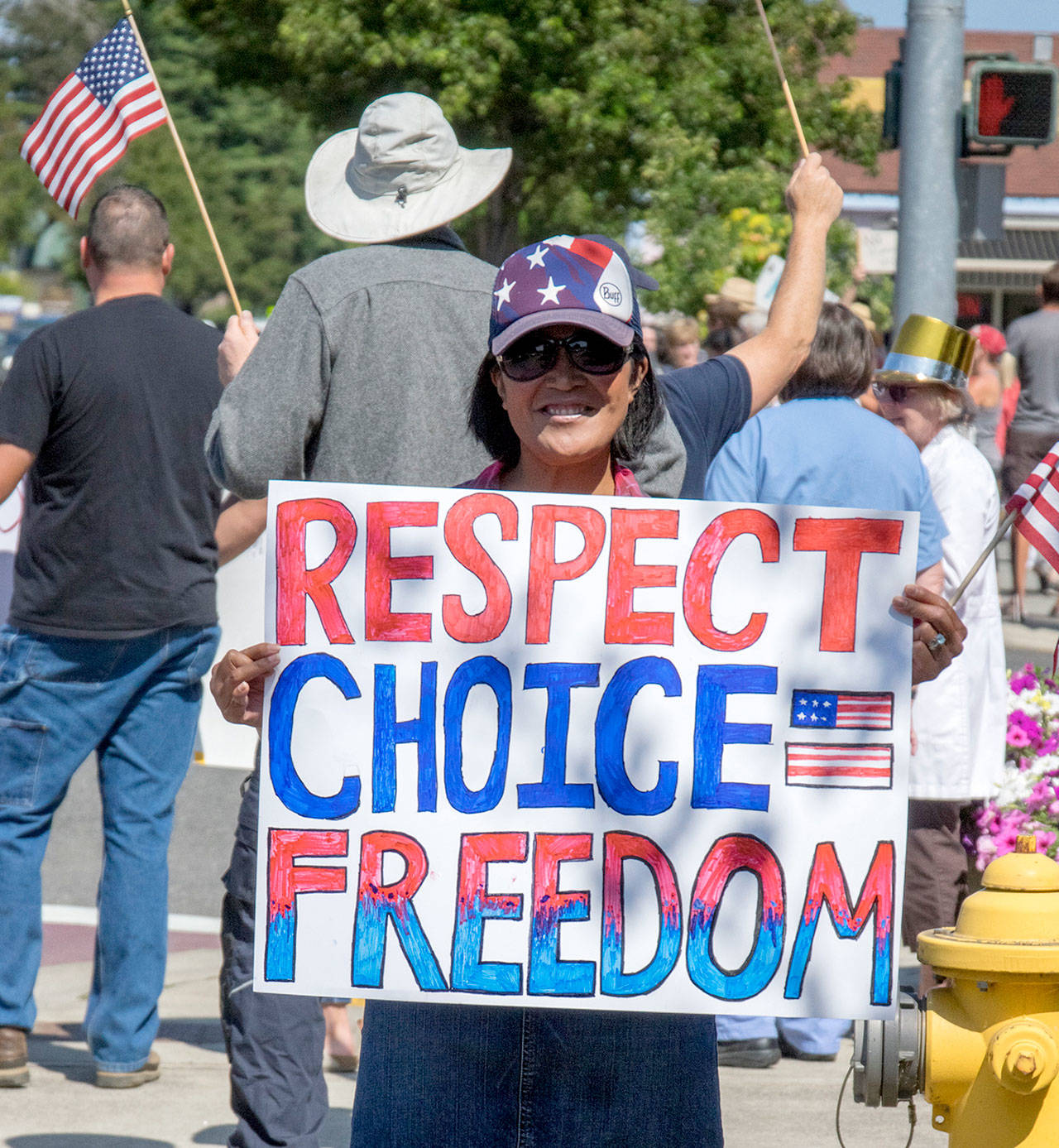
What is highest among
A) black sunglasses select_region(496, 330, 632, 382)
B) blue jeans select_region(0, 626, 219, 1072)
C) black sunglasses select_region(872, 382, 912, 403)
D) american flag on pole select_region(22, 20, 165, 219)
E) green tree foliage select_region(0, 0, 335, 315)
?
green tree foliage select_region(0, 0, 335, 315)

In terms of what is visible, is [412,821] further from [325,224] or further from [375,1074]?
[325,224]

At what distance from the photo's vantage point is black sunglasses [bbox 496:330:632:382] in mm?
2395

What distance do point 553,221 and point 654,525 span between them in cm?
2982

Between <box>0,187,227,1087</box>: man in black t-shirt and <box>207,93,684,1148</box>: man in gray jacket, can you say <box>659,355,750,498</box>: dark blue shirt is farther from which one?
<box>0,187,227,1087</box>: man in black t-shirt

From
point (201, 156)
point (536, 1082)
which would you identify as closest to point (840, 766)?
point (536, 1082)

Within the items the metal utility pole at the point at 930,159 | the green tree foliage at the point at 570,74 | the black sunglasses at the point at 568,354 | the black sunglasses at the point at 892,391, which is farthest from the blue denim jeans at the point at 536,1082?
the green tree foliage at the point at 570,74

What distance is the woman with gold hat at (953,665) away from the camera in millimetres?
4871

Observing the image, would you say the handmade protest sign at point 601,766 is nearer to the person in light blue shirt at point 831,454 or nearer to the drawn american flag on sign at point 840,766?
the drawn american flag on sign at point 840,766

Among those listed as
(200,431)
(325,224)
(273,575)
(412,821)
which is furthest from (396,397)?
(200,431)

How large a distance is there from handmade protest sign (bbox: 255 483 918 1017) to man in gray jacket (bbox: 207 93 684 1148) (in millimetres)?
359

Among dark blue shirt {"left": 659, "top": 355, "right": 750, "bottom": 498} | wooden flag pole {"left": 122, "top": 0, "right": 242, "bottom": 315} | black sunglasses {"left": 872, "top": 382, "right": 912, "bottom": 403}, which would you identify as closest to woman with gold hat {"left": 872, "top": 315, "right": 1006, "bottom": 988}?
black sunglasses {"left": 872, "top": 382, "right": 912, "bottom": 403}

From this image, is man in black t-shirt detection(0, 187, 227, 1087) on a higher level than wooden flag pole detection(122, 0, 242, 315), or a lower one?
lower

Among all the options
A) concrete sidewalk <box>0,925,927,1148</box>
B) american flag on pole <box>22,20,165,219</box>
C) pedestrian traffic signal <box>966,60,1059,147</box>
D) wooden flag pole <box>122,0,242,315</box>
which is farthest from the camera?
pedestrian traffic signal <box>966,60,1059,147</box>

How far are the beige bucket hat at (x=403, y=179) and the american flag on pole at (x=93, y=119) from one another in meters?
1.65
